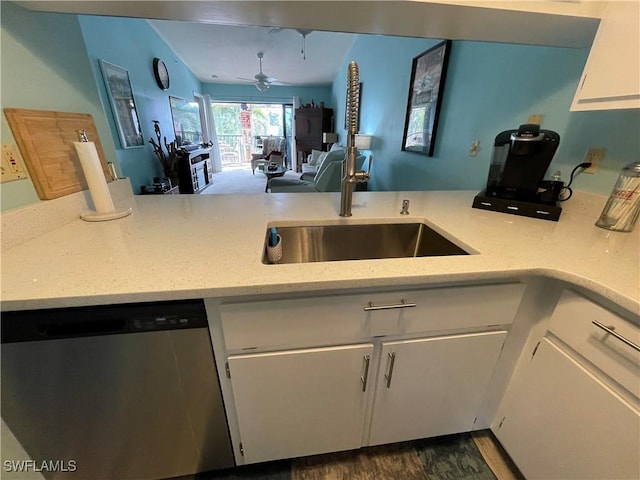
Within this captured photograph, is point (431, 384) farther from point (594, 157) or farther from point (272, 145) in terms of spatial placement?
point (272, 145)

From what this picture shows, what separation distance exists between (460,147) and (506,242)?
140cm

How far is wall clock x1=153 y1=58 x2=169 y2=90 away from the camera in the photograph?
3.92 m

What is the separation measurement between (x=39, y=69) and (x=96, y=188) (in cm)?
43

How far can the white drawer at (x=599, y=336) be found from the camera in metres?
0.63

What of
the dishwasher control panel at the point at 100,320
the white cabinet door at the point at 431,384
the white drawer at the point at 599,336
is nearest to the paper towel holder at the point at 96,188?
the dishwasher control panel at the point at 100,320

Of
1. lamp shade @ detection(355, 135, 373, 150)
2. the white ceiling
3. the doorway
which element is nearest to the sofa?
lamp shade @ detection(355, 135, 373, 150)

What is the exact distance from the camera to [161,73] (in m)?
4.10

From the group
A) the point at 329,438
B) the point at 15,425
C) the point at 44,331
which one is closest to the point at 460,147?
the point at 329,438

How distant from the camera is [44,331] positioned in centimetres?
Result: 66

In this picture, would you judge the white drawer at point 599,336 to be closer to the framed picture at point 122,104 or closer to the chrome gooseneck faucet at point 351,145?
the chrome gooseneck faucet at point 351,145

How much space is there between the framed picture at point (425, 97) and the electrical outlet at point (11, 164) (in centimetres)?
258

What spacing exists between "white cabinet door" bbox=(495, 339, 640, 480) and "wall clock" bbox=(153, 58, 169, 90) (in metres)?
5.32

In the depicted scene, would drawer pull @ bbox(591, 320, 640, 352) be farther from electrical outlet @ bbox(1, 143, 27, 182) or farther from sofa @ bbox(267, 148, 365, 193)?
sofa @ bbox(267, 148, 365, 193)

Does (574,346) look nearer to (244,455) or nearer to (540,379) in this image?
(540,379)
